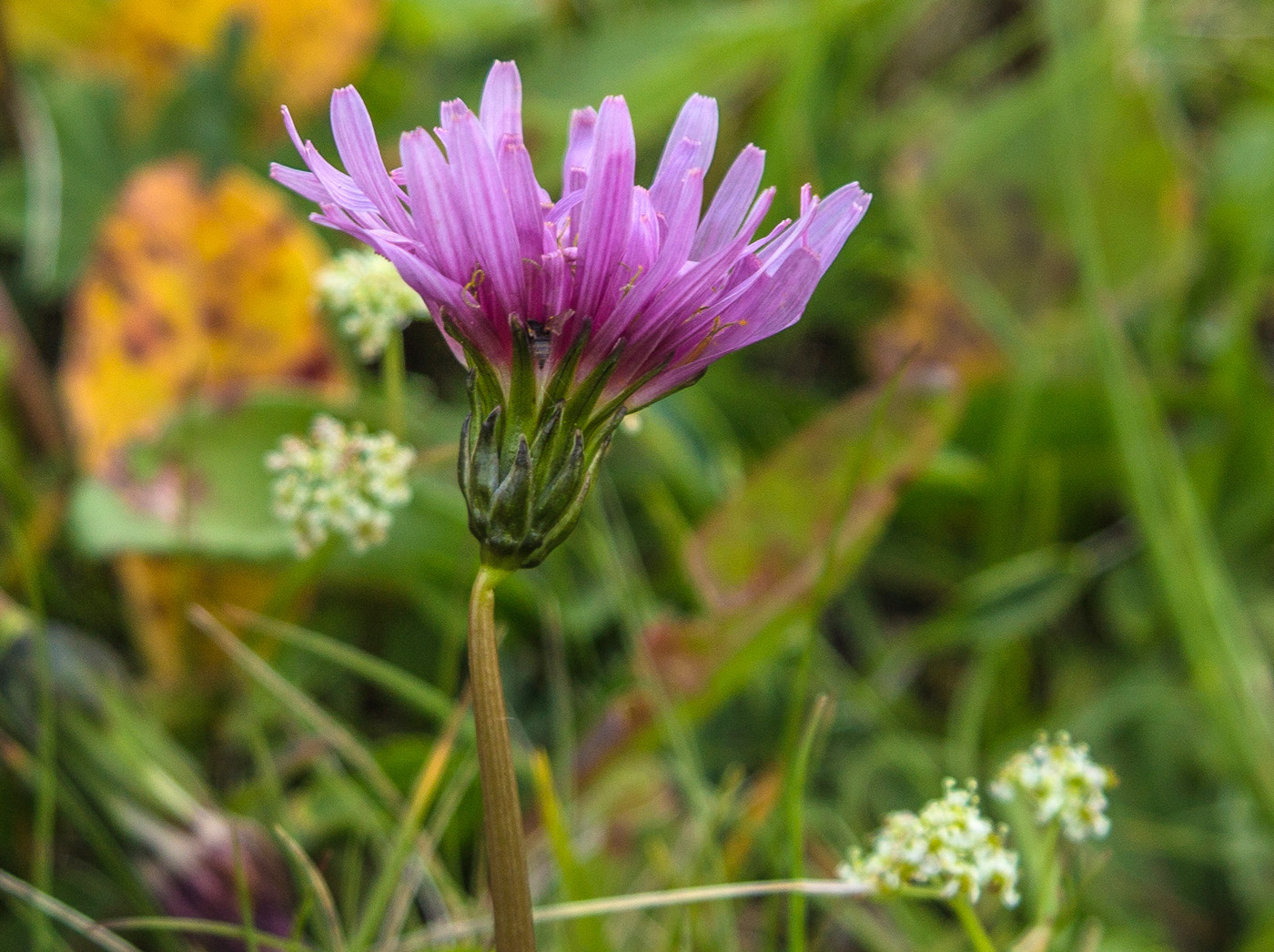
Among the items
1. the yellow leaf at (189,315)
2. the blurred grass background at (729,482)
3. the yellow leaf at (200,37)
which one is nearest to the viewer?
the blurred grass background at (729,482)

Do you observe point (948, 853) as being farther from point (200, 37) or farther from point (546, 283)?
point (200, 37)

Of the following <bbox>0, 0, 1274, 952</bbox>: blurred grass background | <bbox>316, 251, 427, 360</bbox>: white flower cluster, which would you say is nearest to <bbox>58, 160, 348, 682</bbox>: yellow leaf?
<bbox>0, 0, 1274, 952</bbox>: blurred grass background

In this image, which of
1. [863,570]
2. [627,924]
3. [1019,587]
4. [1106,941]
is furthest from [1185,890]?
[627,924]

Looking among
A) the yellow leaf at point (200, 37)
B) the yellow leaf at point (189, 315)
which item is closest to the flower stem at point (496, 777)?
the yellow leaf at point (189, 315)

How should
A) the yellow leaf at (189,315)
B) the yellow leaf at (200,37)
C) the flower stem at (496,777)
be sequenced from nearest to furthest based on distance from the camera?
the flower stem at (496,777)
the yellow leaf at (189,315)
the yellow leaf at (200,37)

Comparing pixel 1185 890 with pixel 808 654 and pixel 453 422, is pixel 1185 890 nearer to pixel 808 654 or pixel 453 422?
pixel 808 654

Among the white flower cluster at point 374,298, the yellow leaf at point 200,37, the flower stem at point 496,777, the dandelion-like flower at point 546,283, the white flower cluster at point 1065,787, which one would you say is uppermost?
the yellow leaf at point 200,37

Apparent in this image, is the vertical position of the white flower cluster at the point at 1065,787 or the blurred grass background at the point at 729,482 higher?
the blurred grass background at the point at 729,482

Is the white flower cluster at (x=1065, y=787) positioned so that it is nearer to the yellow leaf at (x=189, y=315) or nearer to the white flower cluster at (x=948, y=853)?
the white flower cluster at (x=948, y=853)
